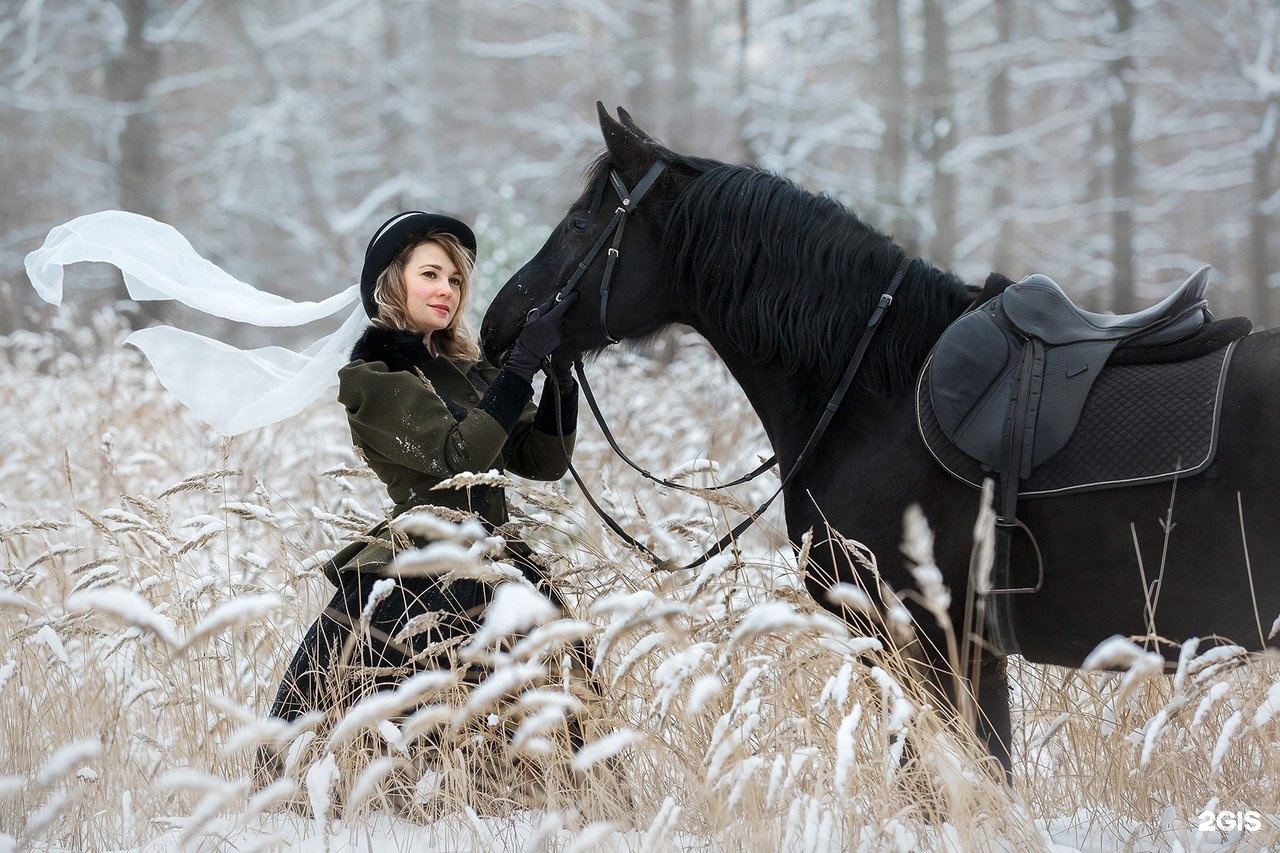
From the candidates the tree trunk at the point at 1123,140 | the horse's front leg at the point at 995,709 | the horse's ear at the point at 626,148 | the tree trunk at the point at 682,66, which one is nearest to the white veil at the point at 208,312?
the horse's ear at the point at 626,148

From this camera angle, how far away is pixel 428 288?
2.64 meters

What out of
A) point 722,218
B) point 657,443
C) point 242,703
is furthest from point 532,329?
point 657,443

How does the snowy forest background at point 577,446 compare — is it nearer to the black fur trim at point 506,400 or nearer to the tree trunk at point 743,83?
the tree trunk at point 743,83

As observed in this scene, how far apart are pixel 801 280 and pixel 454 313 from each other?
99 cm

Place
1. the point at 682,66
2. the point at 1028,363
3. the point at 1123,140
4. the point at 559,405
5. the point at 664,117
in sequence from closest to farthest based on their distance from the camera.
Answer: the point at 1028,363, the point at 559,405, the point at 1123,140, the point at 682,66, the point at 664,117

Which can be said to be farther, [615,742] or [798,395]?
[798,395]

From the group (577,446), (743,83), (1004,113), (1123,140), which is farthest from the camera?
(1004,113)

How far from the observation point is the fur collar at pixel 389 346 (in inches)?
101

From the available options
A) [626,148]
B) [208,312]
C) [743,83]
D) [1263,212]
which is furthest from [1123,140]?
[208,312]

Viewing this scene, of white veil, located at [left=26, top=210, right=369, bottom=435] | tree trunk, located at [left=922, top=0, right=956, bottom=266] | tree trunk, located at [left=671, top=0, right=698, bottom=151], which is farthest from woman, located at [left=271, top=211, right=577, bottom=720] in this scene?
tree trunk, located at [left=671, top=0, right=698, bottom=151]

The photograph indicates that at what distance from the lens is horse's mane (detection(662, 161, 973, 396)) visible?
93.7 inches

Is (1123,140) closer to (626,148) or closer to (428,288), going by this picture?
(626,148)

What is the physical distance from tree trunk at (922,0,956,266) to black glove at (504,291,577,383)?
1066cm

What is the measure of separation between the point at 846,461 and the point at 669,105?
53.4 feet
